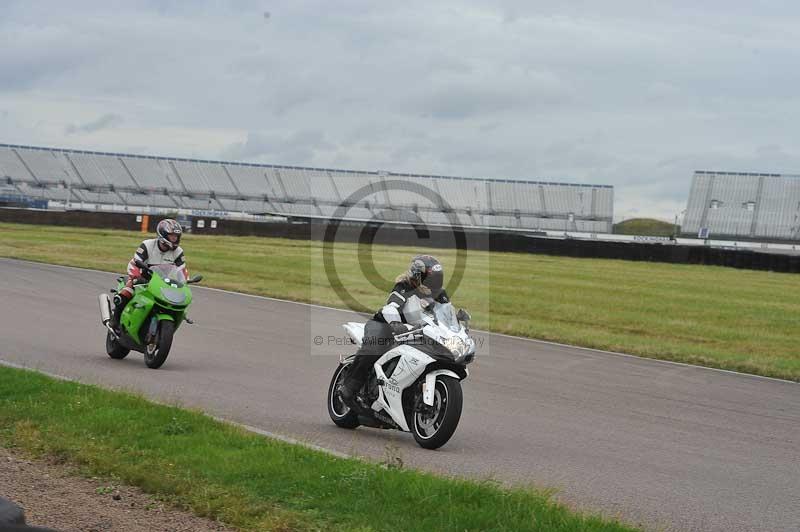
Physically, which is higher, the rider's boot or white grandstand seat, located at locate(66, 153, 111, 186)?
white grandstand seat, located at locate(66, 153, 111, 186)

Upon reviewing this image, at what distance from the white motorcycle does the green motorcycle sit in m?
3.91

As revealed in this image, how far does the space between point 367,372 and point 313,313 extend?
37.8 ft

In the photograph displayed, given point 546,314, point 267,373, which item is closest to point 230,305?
point 546,314

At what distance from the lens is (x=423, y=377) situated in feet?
29.2

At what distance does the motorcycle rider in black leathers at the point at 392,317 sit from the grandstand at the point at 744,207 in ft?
196

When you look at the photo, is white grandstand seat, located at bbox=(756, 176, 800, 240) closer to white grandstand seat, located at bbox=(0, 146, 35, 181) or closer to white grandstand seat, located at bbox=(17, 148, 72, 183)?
white grandstand seat, located at bbox=(17, 148, 72, 183)

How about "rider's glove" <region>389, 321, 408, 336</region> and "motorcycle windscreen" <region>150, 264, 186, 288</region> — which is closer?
"rider's glove" <region>389, 321, 408, 336</region>

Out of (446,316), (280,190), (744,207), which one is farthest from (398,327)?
(280,190)

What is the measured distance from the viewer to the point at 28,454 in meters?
7.55

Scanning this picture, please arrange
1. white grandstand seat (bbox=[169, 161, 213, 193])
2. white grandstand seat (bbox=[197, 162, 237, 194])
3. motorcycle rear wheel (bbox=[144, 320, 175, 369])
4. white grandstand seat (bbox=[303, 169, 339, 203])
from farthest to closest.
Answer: white grandstand seat (bbox=[197, 162, 237, 194]), white grandstand seat (bbox=[169, 161, 213, 193]), white grandstand seat (bbox=[303, 169, 339, 203]), motorcycle rear wheel (bbox=[144, 320, 175, 369])

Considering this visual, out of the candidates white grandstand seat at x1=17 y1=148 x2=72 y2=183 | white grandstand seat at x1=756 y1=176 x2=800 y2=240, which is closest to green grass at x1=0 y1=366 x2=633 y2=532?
white grandstand seat at x1=756 y1=176 x2=800 y2=240

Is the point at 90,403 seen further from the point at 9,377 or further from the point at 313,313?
the point at 313,313

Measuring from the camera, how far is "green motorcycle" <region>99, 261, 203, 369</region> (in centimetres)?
1276

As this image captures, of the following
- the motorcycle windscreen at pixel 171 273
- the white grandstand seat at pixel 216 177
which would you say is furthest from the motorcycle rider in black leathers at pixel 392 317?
the white grandstand seat at pixel 216 177
